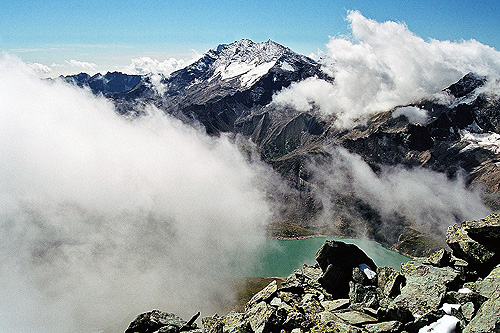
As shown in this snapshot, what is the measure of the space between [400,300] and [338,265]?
1194 cm

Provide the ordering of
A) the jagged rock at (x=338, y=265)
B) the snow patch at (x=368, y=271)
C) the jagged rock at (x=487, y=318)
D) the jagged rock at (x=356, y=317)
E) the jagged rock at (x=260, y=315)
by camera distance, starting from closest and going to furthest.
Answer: the jagged rock at (x=487, y=318)
the jagged rock at (x=356, y=317)
the jagged rock at (x=260, y=315)
the snow patch at (x=368, y=271)
the jagged rock at (x=338, y=265)

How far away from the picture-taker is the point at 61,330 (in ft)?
582

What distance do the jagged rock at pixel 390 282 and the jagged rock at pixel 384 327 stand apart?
6100mm

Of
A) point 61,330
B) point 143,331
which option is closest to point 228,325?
point 143,331

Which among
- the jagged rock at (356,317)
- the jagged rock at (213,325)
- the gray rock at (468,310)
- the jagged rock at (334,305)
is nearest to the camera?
the gray rock at (468,310)

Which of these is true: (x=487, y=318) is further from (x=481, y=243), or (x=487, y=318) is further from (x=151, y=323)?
(x=151, y=323)

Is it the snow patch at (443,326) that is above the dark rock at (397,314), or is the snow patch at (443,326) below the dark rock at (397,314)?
below

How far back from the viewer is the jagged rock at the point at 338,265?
32347 millimetres

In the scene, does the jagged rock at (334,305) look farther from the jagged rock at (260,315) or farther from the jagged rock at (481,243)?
the jagged rock at (481,243)

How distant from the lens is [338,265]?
33.9 metres

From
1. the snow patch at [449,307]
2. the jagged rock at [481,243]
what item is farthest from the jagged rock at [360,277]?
the snow patch at [449,307]

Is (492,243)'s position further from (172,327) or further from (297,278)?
(172,327)

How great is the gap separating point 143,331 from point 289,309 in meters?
13.9

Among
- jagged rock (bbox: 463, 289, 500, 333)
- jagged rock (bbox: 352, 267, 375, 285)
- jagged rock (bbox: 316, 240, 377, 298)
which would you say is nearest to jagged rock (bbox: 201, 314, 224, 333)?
jagged rock (bbox: 316, 240, 377, 298)
